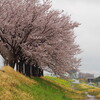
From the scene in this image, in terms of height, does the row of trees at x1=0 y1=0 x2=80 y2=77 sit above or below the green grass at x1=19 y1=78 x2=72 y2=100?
above

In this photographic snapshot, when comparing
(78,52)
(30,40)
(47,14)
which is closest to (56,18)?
(47,14)

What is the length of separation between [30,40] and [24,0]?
228 inches

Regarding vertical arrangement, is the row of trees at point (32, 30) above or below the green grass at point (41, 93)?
above

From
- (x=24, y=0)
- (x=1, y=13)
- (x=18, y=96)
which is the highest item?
(x=24, y=0)

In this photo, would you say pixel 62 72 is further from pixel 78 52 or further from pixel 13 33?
pixel 13 33

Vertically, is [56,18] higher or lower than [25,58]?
higher

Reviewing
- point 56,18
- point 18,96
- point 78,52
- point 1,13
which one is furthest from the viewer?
point 78,52

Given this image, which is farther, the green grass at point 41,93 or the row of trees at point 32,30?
the row of trees at point 32,30

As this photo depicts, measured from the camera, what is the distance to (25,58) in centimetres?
4219

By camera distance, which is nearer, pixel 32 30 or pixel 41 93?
pixel 41 93

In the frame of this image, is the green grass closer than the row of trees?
Yes

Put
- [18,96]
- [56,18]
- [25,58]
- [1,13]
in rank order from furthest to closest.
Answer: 1. [25,58]
2. [56,18]
3. [1,13]
4. [18,96]

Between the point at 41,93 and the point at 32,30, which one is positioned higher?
the point at 32,30

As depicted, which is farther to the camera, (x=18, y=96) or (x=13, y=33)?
(x=13, y=33)
